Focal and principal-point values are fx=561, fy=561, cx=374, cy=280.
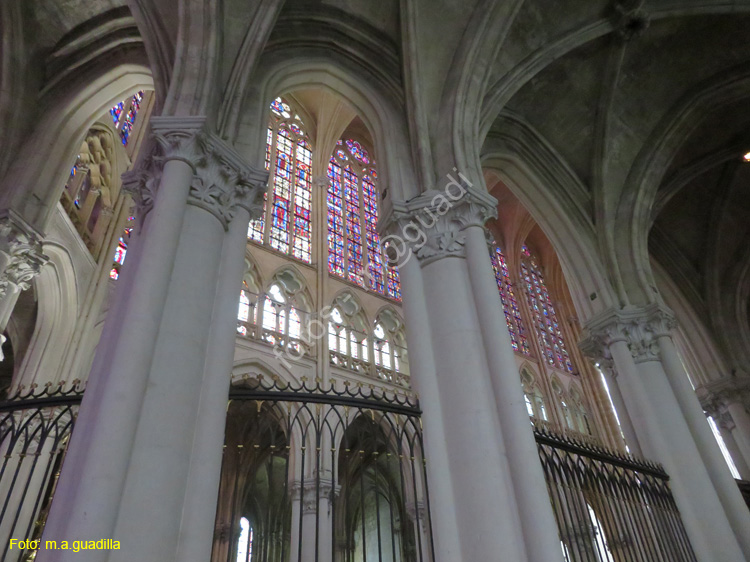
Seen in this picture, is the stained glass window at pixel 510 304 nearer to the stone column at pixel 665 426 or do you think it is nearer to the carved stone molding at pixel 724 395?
the carved stone molding at pixel 724 395

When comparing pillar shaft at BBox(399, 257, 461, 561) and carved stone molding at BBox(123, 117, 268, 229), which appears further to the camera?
carved stone molding at BBox(123, 117, 268, 229)

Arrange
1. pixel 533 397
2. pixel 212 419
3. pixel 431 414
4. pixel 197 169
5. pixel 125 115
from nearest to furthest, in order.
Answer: pixel 212 419, pixel 431 414, pixel 197 169, pixel 125 115, pixel 533 397

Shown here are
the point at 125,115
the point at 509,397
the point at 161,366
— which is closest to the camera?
the point at 161,366

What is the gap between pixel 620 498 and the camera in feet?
21.1

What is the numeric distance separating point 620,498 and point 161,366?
5275 millimetres

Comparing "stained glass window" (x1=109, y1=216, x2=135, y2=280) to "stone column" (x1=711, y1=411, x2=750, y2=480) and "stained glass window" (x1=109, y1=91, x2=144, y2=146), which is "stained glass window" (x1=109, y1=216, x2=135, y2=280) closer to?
"stained glass window" (x1=109, y1=91, x2=144, y2=146)

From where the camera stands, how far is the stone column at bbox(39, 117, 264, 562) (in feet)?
11.8

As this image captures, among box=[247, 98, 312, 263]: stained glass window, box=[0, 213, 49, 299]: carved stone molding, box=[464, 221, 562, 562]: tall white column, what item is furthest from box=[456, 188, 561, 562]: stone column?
box=[247, 98, 312, 263]: stained glass window

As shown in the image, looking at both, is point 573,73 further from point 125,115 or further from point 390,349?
point 125,115

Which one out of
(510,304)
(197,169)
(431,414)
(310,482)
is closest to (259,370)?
(310,482)

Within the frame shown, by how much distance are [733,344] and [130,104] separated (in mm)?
15568

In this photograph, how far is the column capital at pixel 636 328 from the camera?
9.26 meters

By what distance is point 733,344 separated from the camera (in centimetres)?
1369

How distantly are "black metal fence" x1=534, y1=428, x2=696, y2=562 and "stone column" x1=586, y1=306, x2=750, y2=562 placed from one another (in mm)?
265
